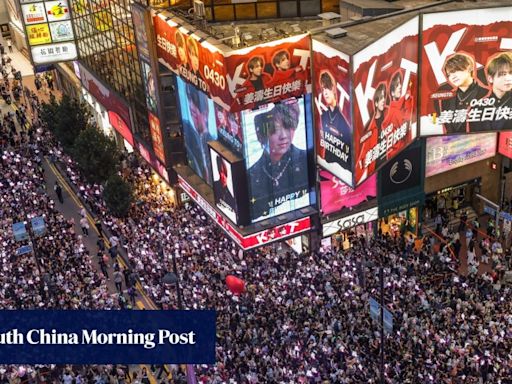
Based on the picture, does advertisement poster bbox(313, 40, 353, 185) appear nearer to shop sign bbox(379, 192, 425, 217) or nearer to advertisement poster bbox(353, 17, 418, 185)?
advertisement poster bbox(353, 17, 418, 185)

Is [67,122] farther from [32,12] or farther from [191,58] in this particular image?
[191,58]

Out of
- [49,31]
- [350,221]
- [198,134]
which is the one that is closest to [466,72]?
[350,221]

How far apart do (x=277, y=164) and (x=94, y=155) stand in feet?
52.9

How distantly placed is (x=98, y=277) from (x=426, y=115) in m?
20.3

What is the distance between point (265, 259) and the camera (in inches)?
1897

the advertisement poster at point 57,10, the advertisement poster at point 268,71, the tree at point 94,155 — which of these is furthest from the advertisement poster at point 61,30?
the advertisement poster at point 268,71

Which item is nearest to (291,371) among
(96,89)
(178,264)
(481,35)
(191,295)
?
(191,295)

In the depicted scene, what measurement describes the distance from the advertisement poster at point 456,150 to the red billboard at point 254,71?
34.6 feet

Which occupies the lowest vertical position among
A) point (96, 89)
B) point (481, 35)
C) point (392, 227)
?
point (392, 227)

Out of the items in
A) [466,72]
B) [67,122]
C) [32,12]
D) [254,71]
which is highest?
[254,71]

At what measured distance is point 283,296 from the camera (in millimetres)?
43406

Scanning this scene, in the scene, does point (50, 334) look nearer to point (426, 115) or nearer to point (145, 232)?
point (145, 232)

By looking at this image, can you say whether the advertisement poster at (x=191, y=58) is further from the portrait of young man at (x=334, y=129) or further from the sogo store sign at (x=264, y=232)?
the sogo store sign at (x=264, y=232)

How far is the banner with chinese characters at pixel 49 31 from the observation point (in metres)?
60.6
